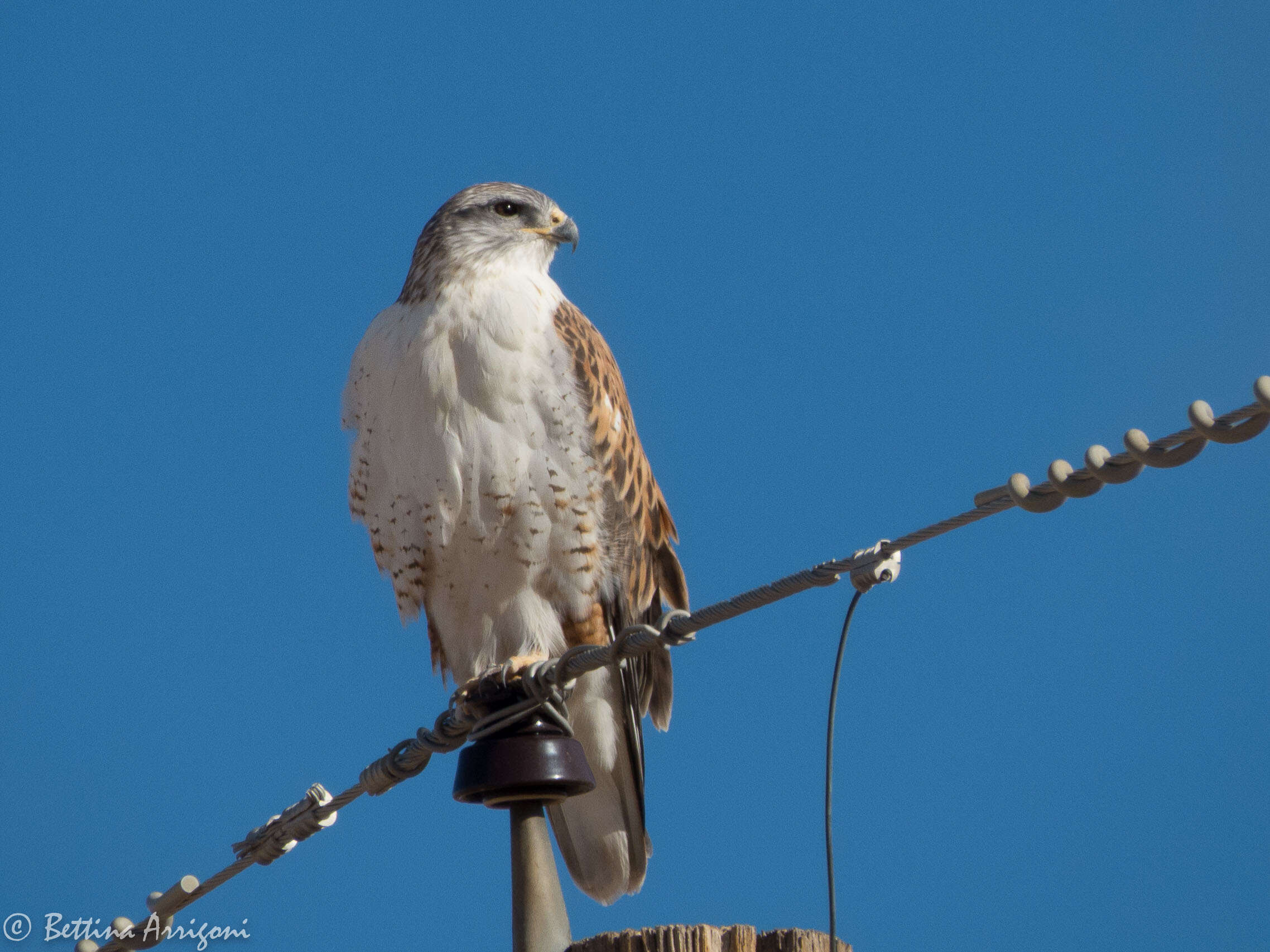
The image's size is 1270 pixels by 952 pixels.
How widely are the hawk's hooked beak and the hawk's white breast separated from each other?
1.49 feet

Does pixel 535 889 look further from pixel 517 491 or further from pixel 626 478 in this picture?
pixel 626 478

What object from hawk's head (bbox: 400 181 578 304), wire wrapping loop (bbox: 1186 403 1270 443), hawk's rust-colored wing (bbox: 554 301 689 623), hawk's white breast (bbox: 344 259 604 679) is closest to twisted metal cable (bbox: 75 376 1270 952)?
wire wrapping loop (bbox: 1186 403 1270 443)

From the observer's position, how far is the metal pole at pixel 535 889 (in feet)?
11.4

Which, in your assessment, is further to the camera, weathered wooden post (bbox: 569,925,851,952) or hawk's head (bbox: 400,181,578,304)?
hawk's head (bbox: 400,181,578,304)

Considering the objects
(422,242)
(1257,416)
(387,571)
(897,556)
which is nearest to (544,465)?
(387,571)

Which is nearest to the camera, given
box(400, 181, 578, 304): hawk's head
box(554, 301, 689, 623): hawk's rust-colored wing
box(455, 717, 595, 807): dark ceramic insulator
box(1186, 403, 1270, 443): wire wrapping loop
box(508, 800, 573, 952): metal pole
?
box(1186, 403, 1270, 443): wire wrapping loop

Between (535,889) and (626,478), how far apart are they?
1.99 meters

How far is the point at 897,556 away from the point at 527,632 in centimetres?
244

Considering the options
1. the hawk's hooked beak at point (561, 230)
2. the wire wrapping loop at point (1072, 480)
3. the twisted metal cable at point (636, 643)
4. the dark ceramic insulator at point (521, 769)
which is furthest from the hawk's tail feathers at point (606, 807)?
the wire wrapping loop at point (1072, 480)

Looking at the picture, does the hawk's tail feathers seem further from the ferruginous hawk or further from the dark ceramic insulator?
the dark ceramic insulator

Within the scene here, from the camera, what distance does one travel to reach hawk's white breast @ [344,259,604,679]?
493 cm

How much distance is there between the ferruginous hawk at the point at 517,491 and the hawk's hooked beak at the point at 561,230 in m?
0.09

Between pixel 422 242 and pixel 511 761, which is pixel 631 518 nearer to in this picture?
pixel 422 242

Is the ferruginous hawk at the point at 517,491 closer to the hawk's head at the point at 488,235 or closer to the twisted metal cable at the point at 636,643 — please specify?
the hawk's head at the point at 488,235
